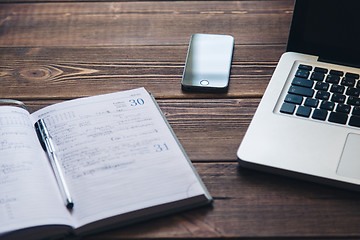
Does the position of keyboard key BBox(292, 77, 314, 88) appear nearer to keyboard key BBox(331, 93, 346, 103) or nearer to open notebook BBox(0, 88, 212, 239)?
keyboard key BBox(331, 93, 346, 103)

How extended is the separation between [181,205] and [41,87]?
0.44m

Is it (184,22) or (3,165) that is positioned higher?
(184,22)

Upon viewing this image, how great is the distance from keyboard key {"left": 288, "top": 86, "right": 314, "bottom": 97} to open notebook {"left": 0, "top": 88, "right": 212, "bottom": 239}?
23 centimetres

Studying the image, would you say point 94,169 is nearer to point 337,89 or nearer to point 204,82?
point 204,82

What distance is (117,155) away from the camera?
2.36 feet

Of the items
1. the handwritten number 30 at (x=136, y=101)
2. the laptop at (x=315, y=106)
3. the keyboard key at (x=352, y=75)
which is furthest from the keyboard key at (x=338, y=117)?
the handwritten number 30 at (x=136, y=101)

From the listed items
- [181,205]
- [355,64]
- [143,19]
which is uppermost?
[143,19]

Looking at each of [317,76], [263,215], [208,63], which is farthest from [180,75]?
[263,215]

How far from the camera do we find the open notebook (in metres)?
0.63

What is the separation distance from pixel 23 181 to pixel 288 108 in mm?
454

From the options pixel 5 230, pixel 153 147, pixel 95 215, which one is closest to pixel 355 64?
pixel 153 147

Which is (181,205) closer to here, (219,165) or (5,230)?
(219,165)

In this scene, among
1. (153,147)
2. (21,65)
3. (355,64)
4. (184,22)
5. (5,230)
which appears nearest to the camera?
(5,230)

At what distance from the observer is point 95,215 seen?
635 mm
